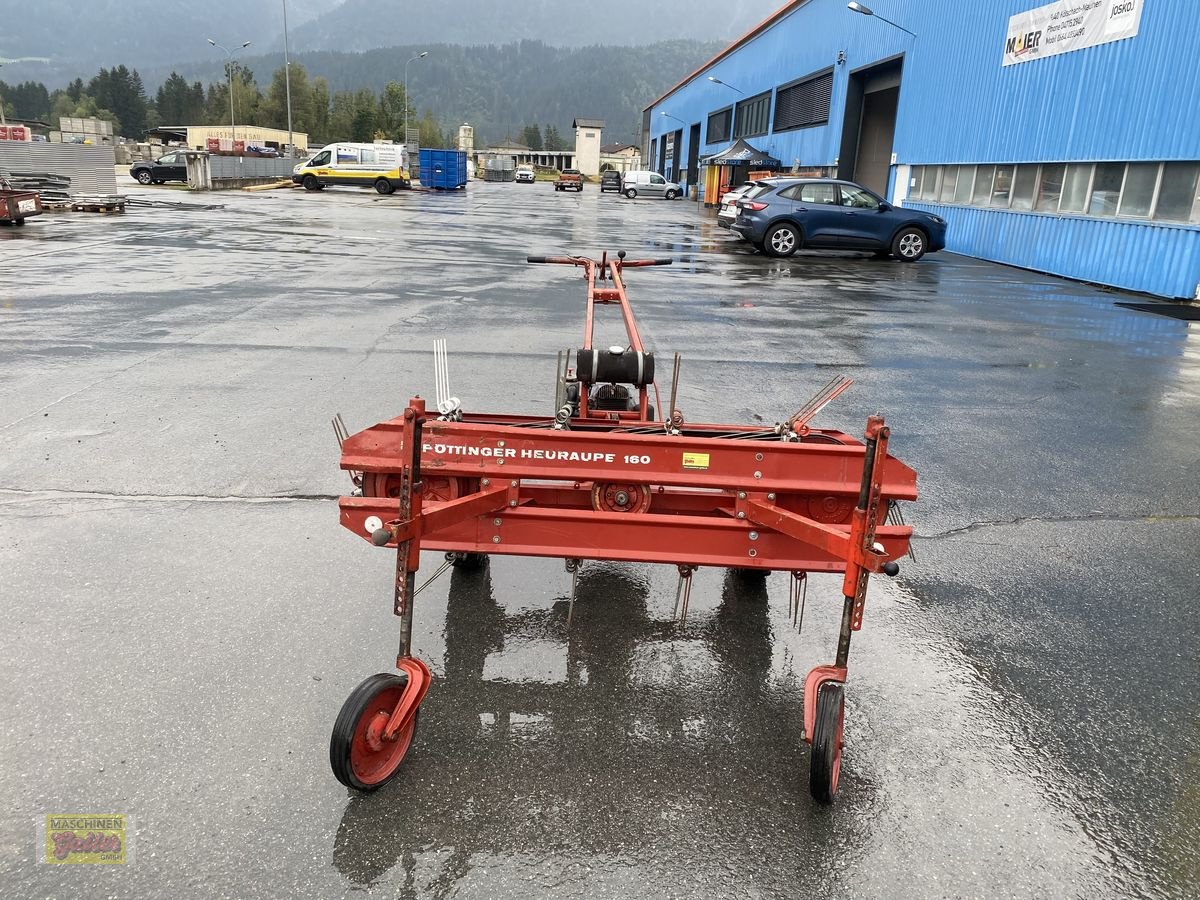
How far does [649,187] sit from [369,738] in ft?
205

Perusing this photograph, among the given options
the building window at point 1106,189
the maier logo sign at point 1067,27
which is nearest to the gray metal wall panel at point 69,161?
the maier logo sign at point 1067,27

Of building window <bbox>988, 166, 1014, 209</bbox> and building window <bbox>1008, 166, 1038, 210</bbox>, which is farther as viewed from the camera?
building window <bbox>988, 166, 1014, 209</bbox>

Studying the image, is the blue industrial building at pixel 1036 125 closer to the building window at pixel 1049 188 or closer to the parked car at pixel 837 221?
the building window at pixel 1049 188

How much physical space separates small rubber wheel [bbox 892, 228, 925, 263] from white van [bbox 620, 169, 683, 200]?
138ft

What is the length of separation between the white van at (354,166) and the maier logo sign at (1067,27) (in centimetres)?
3428

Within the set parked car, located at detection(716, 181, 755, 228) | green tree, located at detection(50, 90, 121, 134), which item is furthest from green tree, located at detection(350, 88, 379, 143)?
parked car, located at detection(716, 181, 755, 228)

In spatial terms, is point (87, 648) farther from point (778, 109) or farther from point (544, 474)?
point (778, 109)

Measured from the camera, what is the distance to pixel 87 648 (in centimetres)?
357

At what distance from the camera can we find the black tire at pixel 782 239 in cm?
2142

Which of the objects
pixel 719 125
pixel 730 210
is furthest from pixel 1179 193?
pixel 719 125

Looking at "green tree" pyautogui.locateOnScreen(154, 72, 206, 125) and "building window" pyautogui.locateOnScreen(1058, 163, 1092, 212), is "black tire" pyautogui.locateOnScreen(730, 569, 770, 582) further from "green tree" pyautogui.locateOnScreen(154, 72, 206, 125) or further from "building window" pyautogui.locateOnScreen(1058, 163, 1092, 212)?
"green tree" pyautogui.locateOnScreen(154, 72, 206, 125)

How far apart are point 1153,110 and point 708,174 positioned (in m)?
35.1

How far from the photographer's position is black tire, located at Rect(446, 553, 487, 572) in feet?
14.4

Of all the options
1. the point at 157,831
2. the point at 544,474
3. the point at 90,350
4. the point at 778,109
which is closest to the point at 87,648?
the point at 157,831
